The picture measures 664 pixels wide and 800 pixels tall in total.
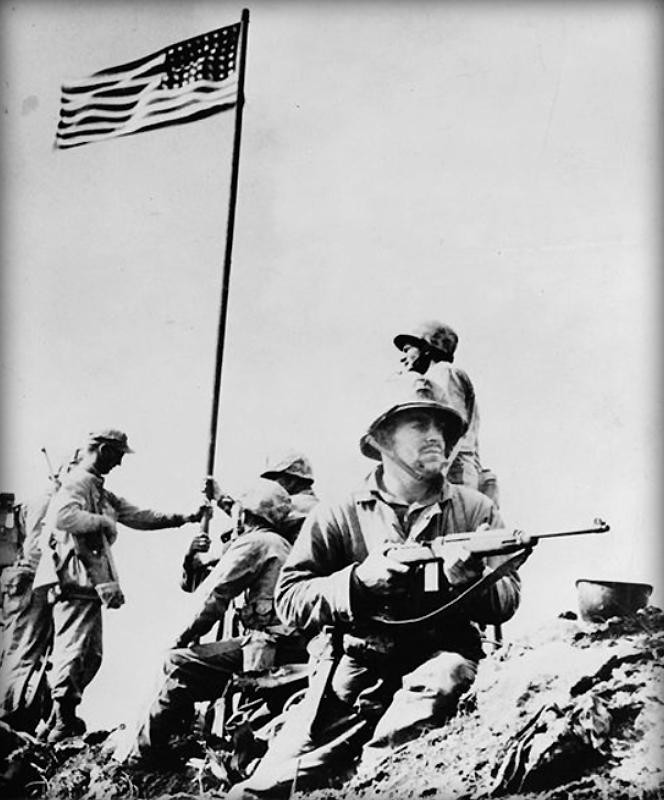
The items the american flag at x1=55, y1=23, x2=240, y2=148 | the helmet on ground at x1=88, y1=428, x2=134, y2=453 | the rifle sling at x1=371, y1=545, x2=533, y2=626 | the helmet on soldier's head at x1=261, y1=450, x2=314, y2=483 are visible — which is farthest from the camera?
the american flag at x1=55, y1=23, x2=240, y2=148

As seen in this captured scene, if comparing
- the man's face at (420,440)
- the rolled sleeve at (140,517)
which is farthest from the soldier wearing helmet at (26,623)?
the man's face at (420,440)

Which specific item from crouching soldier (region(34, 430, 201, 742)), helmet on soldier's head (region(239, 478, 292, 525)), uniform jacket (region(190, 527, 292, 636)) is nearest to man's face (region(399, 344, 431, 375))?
helmet on soldier's head (region(239, 478, 292, 525))

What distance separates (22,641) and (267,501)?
2605mm

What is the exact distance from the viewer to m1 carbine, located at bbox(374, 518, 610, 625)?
1209cm

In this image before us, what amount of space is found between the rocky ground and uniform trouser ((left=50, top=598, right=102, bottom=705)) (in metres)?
1.51

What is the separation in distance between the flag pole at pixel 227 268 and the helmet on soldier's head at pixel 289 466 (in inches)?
22.3

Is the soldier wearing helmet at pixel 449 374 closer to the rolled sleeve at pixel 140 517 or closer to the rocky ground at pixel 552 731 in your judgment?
the rocky ground at pixel 552 731

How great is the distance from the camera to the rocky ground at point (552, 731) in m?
11.4

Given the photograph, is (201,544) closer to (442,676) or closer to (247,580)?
(247,580)

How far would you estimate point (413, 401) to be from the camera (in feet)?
42.1

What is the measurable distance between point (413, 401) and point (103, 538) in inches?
124

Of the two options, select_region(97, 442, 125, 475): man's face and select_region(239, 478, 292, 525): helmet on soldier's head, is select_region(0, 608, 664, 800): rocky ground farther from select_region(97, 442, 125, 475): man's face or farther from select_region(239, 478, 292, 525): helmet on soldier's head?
select_region(97, 442, 125, 475): man's face

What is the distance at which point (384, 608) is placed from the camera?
12180 millimetres

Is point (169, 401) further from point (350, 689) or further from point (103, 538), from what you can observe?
point (350, 689)
